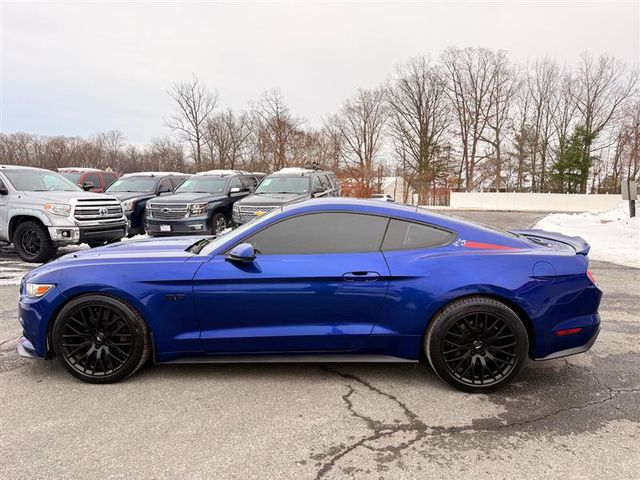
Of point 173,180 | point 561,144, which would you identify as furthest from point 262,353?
point 561,144

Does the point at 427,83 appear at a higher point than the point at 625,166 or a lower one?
higher

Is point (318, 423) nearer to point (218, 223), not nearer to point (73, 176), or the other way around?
point (218, 223)

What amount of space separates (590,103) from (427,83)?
17.2m

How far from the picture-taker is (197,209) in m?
11.4

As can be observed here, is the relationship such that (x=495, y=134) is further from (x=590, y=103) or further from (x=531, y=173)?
(x=590, y=103)

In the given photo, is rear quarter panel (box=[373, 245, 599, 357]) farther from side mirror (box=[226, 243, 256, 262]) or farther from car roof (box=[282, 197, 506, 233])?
side mirror (box=[226, 243, 256, 262])

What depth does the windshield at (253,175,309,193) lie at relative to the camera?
1200 cm

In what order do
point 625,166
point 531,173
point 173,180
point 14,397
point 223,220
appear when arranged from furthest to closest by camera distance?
1. point 531,173
2. point 625,166
3. point 173,180
4. point 223,220
5. point 14,397

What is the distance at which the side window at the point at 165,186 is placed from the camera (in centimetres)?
1368

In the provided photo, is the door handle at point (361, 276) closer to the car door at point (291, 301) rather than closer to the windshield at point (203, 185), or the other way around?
the car door at point (291, 301)

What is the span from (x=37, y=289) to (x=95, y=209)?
20.8 feet

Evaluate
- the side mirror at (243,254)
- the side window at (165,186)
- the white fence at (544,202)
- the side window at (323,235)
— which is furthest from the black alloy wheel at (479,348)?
the white fence at (544,202)

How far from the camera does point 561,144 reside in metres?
45.5

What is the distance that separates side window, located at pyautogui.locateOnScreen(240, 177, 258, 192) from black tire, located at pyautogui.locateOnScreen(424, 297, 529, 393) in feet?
36.1
